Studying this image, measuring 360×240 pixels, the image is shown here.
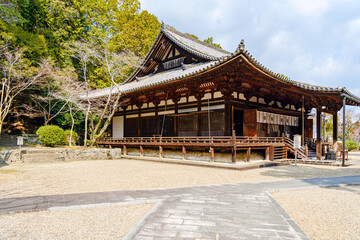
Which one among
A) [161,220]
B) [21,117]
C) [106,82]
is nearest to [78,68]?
[106,82]

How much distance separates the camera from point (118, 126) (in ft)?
67.0

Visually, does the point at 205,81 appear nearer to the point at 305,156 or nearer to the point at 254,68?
the point at 254,68

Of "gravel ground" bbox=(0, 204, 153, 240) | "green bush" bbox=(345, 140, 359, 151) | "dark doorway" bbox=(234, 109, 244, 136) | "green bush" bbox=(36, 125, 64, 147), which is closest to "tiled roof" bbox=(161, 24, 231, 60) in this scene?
"dark doorway" bbox=(234, 109, 244, 136)

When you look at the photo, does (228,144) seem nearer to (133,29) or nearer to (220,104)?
(220,104)

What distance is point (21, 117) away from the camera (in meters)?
23.6

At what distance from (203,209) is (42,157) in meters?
12.7

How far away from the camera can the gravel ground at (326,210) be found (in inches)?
137

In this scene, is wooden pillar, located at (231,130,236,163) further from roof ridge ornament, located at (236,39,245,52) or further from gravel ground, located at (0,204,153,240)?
gravel ground, located at (0,204,153,240)

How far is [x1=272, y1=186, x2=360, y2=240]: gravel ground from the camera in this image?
3.49m

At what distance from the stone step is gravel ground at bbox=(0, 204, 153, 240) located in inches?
416

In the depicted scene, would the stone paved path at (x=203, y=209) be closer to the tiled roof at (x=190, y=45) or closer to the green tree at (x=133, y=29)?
the tiled roof at (x=190, y=45)

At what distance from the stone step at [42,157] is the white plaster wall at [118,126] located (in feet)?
20.9

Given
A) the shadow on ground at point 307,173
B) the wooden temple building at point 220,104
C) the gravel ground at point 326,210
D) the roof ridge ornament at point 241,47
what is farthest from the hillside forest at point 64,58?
the gravel ground at point 326,210

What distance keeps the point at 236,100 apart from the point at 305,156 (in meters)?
5.35
